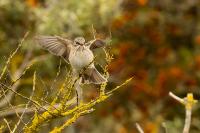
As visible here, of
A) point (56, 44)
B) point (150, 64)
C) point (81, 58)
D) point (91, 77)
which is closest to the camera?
point (81, 58)

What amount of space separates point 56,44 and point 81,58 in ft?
1.57

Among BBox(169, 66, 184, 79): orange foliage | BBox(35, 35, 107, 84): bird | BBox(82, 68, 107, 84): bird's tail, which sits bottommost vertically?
BBox(169, 66, 184, 79): orange foliage

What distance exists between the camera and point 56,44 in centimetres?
480

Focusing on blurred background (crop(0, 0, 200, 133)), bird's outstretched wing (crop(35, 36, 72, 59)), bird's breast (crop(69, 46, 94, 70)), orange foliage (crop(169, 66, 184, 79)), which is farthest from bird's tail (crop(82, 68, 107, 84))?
orange foliage (crop(169, 66, 184, 79))

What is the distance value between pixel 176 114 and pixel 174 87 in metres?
1.19

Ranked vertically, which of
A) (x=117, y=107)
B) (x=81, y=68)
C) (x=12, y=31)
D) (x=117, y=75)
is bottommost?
(x=117, y=107)

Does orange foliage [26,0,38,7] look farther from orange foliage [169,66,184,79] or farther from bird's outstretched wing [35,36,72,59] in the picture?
bird's outstretched wing [35,36,72,59]

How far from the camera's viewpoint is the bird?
434cm

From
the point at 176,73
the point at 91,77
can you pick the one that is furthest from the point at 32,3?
the point at 91,77

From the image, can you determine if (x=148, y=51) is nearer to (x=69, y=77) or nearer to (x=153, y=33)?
(x=153, y=33)

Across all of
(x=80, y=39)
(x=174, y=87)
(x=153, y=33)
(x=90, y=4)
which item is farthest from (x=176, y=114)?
(x=80, y=39)

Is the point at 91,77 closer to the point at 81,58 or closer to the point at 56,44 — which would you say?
the point at 81,58

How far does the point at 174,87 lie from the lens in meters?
14.4

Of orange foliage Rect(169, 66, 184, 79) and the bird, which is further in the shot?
orange foliage Rect(169, 66, 184, 79)
